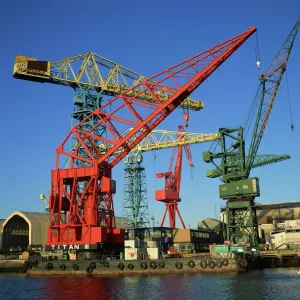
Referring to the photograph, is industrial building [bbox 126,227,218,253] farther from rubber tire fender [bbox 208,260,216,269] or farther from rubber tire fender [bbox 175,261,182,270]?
rubber tire fender [bbox 208,260,216,269]

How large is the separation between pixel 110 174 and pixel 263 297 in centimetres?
3562

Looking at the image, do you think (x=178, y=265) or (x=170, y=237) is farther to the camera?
(x=170, y=237)

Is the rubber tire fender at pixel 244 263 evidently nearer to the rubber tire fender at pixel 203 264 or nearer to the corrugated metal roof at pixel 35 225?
the rubber tire fender at pixel 203 264

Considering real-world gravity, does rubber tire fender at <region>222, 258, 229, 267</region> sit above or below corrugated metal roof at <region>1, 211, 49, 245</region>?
below

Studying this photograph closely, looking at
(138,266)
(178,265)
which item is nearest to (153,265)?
(138,266)

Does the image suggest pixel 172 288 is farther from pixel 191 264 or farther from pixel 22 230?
pixel 22 230

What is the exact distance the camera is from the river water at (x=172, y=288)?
34.4m

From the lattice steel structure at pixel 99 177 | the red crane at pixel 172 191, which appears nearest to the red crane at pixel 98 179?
the lattice steel structure at pixel 99 177

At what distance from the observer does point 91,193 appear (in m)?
60.4

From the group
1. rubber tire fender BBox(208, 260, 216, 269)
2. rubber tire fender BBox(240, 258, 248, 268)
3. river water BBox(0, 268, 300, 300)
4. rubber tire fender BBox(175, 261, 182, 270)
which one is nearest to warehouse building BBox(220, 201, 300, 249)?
rubber tire fender BBox(240, 258, 248, 268)

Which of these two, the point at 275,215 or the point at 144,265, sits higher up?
the point at 275,215

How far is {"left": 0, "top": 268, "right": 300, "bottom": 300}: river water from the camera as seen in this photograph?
34.4 m

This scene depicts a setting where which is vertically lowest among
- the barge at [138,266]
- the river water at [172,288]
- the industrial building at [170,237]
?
the river water at [172,288]

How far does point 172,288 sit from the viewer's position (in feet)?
127
